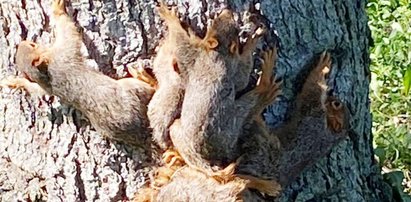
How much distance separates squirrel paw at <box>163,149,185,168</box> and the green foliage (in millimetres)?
1291

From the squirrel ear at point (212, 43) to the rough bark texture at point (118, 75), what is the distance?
10 cm

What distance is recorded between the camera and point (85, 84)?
230 cm

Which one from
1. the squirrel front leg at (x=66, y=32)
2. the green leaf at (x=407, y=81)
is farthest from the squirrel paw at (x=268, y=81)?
the green leaf at (x=407, y=81)

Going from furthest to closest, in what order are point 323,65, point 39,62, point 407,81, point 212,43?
point 407,81 < point 323,65 < point 39,62 < point 212,43

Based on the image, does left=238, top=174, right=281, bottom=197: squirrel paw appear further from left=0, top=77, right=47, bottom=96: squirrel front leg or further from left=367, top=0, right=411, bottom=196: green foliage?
left=367, top=0, right=411, bottom=196: green foliage

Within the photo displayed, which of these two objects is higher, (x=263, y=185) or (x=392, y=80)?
(x=263, y=185)

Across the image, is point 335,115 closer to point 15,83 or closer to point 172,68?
point 172,68

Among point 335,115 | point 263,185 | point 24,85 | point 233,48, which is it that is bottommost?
point 263,185

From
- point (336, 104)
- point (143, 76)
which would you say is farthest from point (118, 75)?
point (336, 104)

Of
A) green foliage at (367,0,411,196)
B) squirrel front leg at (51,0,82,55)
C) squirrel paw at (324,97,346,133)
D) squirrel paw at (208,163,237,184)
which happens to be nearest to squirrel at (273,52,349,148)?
squirrel paw at (324,97,346,133)

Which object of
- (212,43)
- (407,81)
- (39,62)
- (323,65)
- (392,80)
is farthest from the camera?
(392,80)

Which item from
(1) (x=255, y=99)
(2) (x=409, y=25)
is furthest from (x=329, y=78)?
(2) (x=409, y=25)

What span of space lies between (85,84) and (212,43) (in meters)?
0.30

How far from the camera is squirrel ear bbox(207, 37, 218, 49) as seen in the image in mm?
2197
